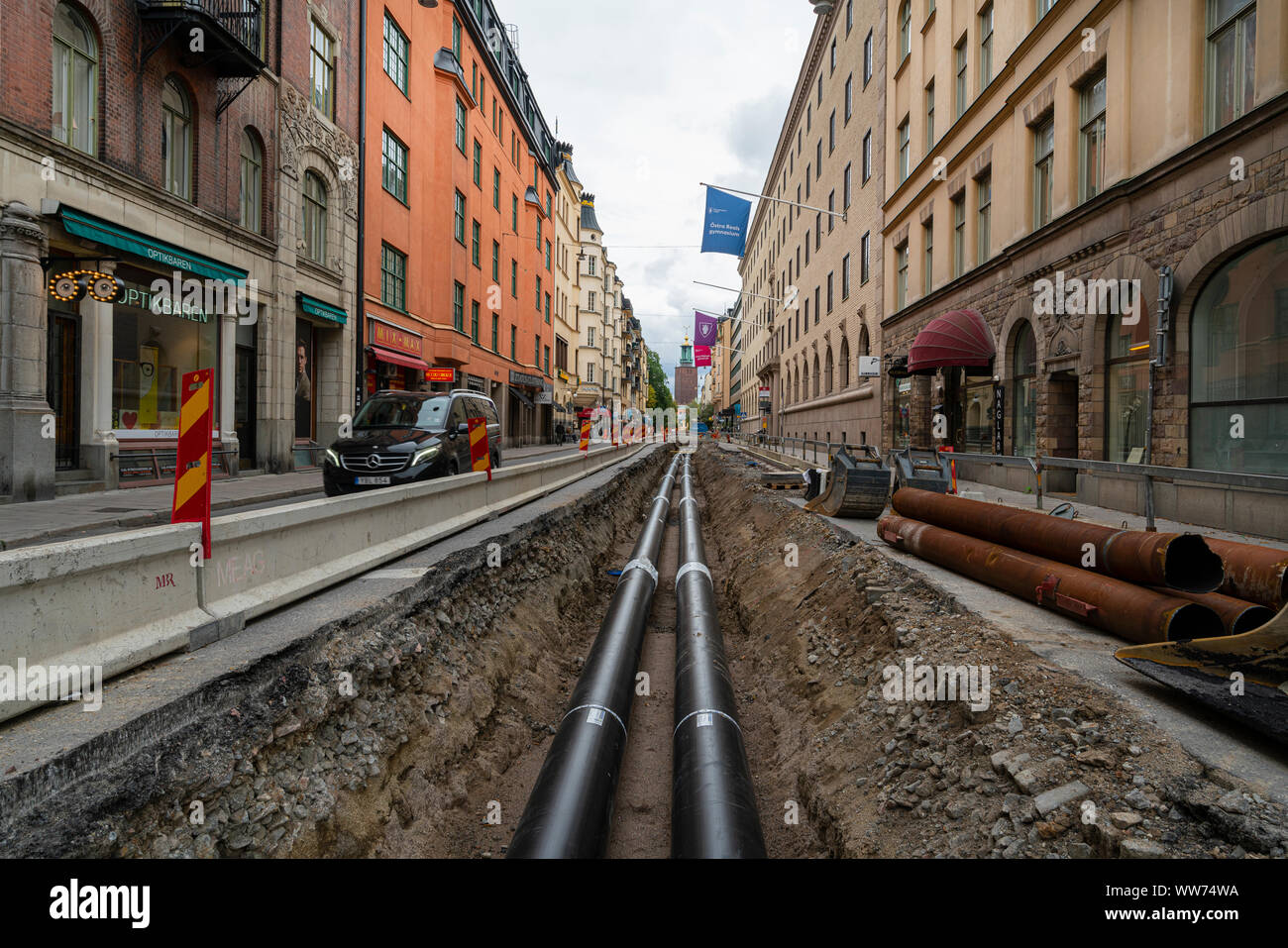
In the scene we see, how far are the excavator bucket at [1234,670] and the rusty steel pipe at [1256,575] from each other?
60cm

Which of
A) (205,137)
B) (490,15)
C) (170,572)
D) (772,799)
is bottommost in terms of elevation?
(772,799)

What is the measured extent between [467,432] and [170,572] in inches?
292

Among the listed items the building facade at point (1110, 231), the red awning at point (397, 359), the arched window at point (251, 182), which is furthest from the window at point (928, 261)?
the arched window at point (251, 182)

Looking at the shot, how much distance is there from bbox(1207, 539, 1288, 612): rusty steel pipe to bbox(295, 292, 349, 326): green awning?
18817mm

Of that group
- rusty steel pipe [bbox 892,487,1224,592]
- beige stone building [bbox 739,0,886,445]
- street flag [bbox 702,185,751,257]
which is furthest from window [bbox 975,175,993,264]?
rusty steel pipe [bbox 892,487,1224,592]

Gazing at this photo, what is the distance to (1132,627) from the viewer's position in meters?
4.00

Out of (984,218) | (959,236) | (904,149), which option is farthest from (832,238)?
(984,218)

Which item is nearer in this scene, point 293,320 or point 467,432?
point 467,432

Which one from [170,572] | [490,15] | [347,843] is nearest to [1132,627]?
[347,843]

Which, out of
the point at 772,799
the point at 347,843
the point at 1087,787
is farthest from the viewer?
the point at 772,799

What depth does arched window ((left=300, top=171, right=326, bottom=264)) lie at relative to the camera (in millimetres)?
17984

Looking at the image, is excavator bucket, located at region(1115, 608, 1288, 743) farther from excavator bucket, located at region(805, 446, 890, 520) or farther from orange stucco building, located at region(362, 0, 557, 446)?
orange stucco building, located at region(362, 0, 557, 446)
